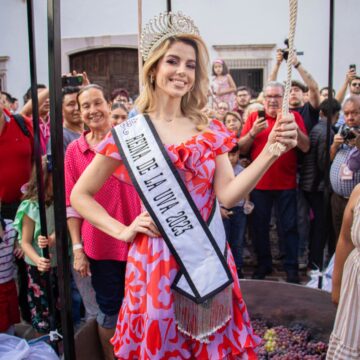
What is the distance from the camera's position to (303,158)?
3643mm

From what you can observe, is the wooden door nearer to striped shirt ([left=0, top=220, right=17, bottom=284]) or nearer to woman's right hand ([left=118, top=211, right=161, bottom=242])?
striped shirt ([left=0, top=220, right=17, bottom=284])

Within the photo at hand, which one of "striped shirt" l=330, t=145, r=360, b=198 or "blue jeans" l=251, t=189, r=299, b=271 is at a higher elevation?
"striped shirt" l=330, t=145, r=360, b=198

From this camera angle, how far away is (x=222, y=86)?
661 cm

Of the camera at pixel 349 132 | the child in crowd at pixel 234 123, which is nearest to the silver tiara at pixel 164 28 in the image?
the camera at pixel 349 132

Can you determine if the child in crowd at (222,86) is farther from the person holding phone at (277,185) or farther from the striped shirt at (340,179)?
the striped shirt at (340,179)

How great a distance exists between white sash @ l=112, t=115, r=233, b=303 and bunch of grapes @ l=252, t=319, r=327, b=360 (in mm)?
1078

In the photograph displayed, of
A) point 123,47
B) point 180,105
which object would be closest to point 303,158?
point 180,105

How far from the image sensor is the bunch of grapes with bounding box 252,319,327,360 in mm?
2268

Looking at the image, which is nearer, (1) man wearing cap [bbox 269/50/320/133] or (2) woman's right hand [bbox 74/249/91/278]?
(2) woman's right hand [bbox 74/249/91/278]

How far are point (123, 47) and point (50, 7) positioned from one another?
29.9 feet

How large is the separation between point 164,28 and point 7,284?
5.92 ft

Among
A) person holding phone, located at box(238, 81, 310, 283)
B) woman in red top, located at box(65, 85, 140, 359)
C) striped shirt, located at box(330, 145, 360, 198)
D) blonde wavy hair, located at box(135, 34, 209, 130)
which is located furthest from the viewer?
person holding phone, located at box(238, 81, 310, 283)

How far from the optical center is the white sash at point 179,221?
1.41m

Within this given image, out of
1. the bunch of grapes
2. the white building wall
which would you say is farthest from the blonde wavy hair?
the white building wall
